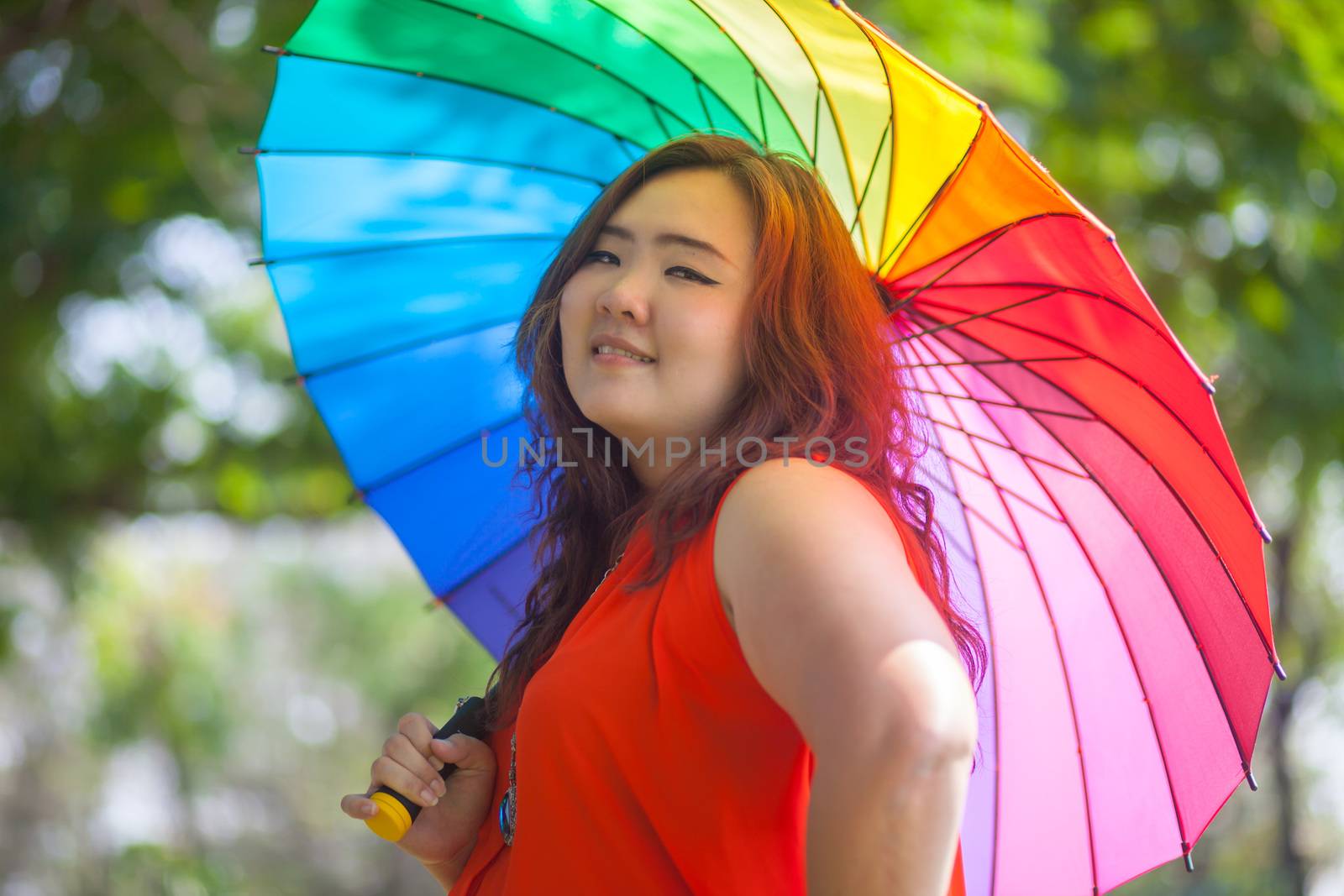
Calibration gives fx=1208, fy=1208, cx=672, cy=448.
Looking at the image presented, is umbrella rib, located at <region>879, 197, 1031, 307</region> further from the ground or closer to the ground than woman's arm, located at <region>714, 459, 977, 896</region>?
further from the ground

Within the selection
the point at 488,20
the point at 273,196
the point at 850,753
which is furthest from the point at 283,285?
the point at 850,753

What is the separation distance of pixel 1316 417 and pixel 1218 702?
3389 mm

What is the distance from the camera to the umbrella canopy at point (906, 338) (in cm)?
200

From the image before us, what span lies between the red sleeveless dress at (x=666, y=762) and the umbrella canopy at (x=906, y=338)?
2.22 feet

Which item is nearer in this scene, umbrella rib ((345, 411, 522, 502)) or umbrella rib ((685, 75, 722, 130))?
umbrella rib ((685, 75, 722, 130))

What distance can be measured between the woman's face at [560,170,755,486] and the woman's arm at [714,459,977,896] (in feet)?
1.41

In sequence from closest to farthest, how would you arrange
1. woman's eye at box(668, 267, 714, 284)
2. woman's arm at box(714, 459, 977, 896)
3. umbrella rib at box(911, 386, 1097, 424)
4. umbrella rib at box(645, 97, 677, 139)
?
woman's arm at box(714, 459, 977, 896) → woman's eye at box(668, 267, 714, 284) → umbrella rib at box(911, 386, 1097, 424) → umbrella rib at box(645, 97, 677, 139)

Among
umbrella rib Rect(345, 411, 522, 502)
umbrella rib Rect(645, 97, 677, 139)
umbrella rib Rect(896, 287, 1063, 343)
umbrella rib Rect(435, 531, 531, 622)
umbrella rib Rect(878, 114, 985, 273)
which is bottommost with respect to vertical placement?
umbrella rib Rect(896, 287, 1063, 343)

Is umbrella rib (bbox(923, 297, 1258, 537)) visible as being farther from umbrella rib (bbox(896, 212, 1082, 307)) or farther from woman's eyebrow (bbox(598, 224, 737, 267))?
woman's eyebrow (bbox(598, 224, 737, 267))

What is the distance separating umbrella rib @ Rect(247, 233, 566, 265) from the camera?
2619mm

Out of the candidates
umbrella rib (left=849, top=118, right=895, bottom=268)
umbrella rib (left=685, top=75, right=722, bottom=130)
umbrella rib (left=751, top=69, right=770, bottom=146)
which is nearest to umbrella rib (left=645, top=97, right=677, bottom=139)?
umbrella rib (left=685, top=75, right=722, bottom=130)

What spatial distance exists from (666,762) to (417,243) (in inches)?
60.4

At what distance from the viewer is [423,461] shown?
2.67 m

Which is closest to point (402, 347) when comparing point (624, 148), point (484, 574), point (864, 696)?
point (484, 574)
